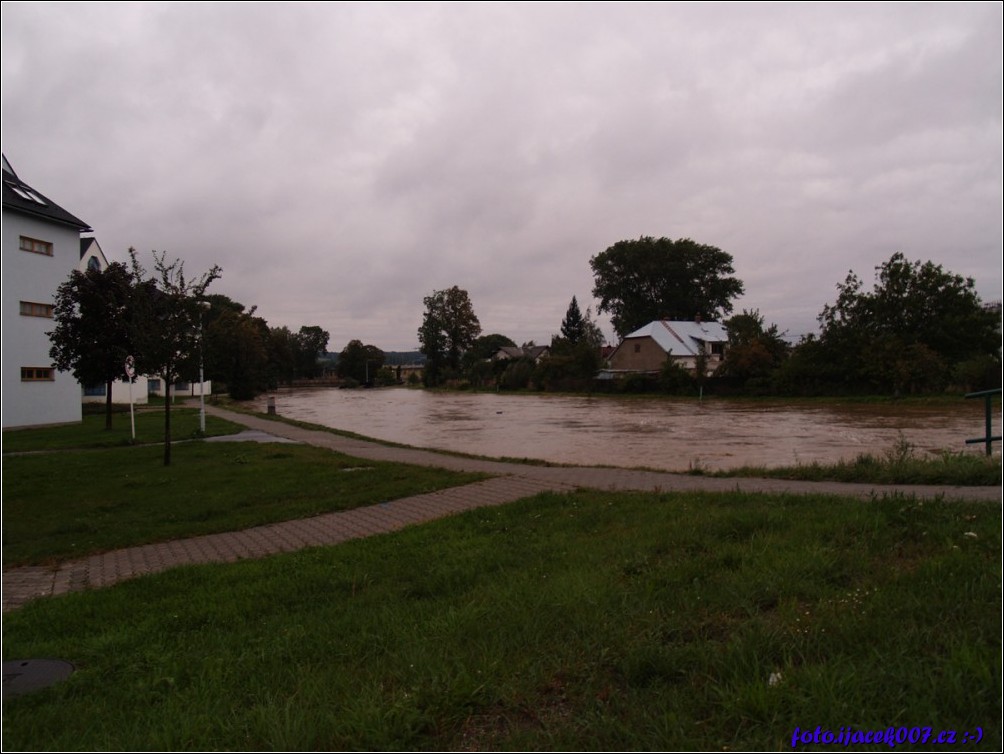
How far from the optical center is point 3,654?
4559 mm

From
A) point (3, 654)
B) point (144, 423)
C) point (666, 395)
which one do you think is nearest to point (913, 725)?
point (3, 654)

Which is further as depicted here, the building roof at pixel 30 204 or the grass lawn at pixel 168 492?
the building roof at pixel 30 204

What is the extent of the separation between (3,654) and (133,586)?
1.50 m

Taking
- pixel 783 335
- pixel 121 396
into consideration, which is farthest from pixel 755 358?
pixel 121 396

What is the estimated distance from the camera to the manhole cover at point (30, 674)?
3.93 meters

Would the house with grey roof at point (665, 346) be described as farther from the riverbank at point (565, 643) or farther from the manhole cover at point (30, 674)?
the manhole cover at point (30, 674)

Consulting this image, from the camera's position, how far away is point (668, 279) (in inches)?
3499

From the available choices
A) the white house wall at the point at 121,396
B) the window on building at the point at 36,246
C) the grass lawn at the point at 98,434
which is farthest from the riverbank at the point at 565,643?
the white house wall at the point at 121,396

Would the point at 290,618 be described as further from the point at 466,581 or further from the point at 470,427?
the point at 470,427

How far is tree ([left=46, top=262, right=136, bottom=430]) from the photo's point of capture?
2209 centimetres

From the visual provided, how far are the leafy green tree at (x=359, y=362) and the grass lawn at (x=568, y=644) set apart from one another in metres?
128

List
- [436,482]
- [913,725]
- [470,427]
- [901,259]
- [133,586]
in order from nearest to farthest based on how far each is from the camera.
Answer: [913,725] < [133,586] < [436,482] < [470,427] < [901,259]

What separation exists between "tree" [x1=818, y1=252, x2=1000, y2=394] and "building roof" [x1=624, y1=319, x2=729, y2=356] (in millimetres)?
21185

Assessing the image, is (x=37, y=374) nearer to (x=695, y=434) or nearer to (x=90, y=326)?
(x=90, y=326)
